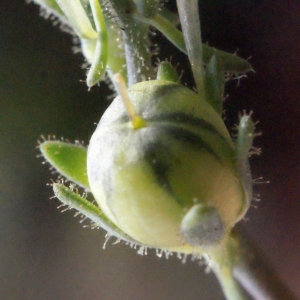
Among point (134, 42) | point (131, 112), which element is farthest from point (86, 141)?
point (131, 112)

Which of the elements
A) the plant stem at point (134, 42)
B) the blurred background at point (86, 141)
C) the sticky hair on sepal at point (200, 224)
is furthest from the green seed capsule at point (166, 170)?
the blurred background at point (86, 141)

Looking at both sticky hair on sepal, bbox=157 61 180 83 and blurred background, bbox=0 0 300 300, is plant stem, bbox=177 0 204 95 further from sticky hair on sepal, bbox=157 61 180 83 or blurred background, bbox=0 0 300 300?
blurred background, bbox=0 0 300 300

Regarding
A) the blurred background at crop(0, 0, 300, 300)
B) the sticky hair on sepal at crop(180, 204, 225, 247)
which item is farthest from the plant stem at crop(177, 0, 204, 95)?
the blurred background at crop(0, 0, 300, 300)

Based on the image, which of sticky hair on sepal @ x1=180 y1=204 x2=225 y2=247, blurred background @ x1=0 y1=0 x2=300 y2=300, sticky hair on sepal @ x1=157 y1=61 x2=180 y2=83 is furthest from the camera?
blurred background @ x1=0 y1=0 x2=300 y2=300

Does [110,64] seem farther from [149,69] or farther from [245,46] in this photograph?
[245,46]

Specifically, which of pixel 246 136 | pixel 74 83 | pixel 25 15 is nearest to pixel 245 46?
pixel 74 83

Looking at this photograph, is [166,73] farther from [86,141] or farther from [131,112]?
[86,141]

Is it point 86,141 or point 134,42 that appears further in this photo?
point 86,141

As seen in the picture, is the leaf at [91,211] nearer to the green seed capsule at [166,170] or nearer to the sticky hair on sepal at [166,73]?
the green seed capsule at [166,170]
